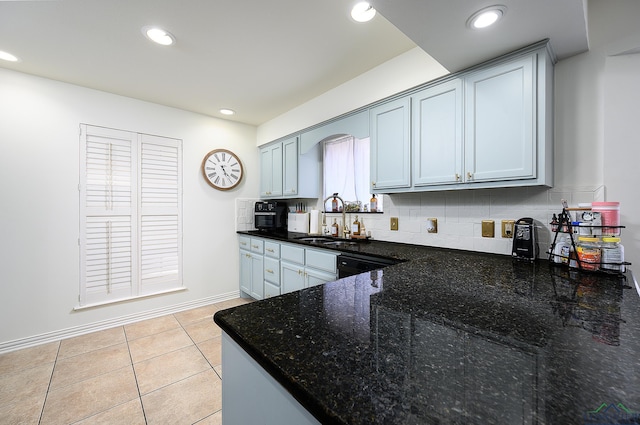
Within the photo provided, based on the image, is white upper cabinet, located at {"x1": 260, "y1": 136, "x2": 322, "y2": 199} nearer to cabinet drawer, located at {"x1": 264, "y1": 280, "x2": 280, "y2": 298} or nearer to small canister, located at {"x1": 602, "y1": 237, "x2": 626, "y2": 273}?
cabinet drawer, located at {"x1": 264, "y1": 280, "x2": 280, "y2": 298}

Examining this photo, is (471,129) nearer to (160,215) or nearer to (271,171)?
(271,171)

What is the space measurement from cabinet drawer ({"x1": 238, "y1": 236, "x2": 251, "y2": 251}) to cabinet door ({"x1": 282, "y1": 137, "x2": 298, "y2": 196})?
0.83 m

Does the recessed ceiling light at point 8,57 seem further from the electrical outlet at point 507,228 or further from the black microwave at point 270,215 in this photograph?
the electrical outlet at point 507,228

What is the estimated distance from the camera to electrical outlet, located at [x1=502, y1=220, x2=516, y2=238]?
1828mm

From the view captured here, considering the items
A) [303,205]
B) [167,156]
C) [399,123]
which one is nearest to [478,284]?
[399,123]

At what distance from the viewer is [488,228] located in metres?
1.94

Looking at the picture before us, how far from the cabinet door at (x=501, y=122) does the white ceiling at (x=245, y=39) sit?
0.15 meters

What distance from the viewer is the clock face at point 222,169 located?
3561 mm

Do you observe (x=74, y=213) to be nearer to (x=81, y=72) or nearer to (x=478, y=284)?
(x=81, y=72)

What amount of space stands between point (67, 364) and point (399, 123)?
341 centimetres

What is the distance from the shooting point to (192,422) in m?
1.61

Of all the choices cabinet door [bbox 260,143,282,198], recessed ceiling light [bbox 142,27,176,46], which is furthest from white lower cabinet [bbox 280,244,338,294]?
recessed ceiling light [bbox 142,27,176,46]

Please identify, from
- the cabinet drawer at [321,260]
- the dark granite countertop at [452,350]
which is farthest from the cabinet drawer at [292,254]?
the dark granite countertop at [452,350]

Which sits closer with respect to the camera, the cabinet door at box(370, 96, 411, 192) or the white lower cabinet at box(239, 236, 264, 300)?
the cabinet door at box(370, 96, 411, 192)
